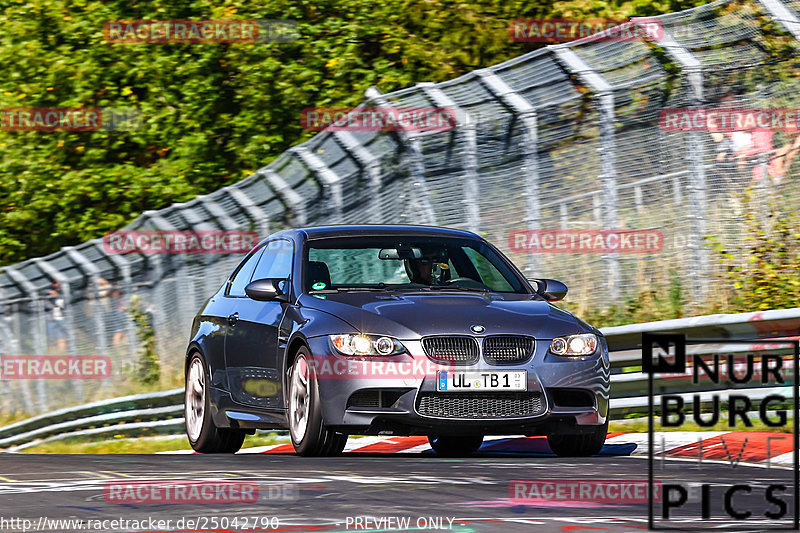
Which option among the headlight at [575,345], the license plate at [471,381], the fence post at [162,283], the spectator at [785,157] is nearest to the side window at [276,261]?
the license plate at [471,381]

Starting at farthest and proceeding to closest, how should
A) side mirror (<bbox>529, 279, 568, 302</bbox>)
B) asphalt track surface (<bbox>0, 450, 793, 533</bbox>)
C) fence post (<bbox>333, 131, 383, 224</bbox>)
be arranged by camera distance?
fence post (<bbox>333, 131, 383, 224</bbox>)
side mirror (<bbox>529, 279, 568, 302</bbox>)
asphalt track surface (<bbox>0, 450, 793, 533</bbox>)

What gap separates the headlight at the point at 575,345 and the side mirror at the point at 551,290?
0.89m

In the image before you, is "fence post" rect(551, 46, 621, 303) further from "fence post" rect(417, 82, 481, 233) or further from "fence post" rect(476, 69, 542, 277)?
"fence post" rect(417, 82, 481, 233)

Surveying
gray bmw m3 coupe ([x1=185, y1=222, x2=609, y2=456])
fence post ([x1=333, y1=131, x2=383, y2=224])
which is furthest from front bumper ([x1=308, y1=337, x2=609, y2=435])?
fence post ([x1=333, y1=131, x2=383, y2=224])

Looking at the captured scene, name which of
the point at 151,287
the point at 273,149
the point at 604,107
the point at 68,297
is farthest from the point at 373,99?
the point at 273,149

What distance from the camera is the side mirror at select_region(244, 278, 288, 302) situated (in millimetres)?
10750

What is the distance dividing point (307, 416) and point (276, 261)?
6.00 ft

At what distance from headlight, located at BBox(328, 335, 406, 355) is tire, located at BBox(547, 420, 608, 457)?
1496 mm

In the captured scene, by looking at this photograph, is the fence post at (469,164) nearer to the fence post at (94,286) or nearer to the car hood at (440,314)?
the car hood at (440,314)

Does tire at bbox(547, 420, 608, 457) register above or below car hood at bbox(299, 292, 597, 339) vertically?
below

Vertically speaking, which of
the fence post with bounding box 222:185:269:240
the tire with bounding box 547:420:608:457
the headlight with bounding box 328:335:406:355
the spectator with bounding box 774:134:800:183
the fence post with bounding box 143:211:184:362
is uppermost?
the headlight with bounding box 328:335:406:355

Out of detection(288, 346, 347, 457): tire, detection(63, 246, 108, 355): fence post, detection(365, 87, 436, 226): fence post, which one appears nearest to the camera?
detection(288, 346, 347, 457): tire

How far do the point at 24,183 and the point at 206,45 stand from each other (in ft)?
12.1

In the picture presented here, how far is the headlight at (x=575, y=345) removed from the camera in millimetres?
10086
